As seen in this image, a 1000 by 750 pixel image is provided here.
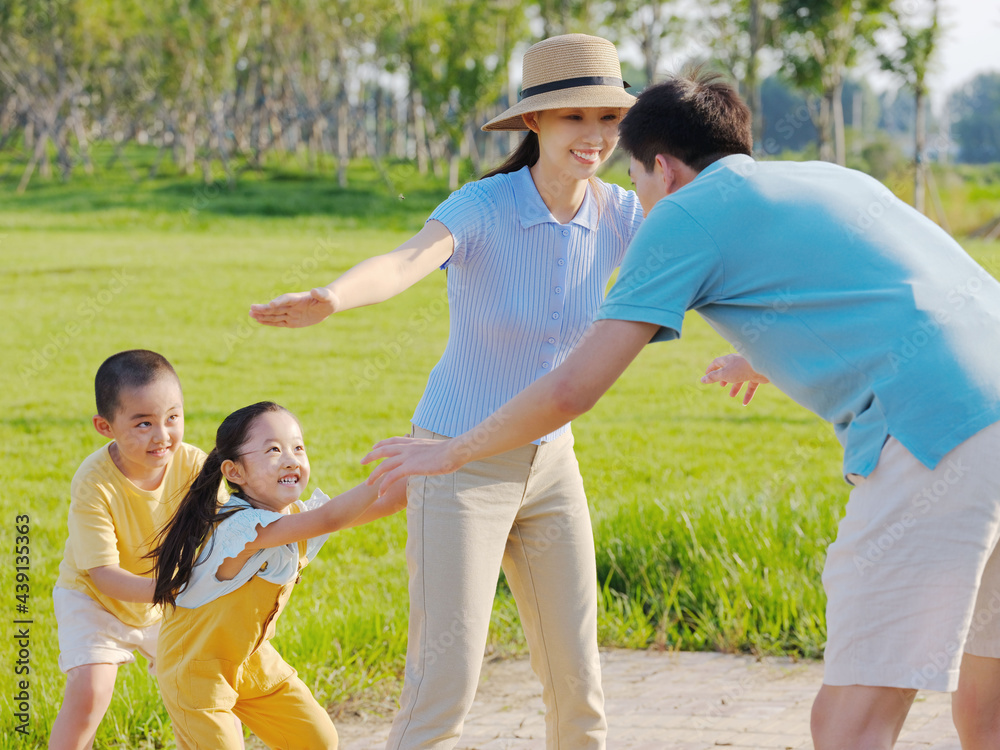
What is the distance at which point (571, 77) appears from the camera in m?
2.75

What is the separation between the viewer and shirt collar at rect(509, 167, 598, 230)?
270 centimetres

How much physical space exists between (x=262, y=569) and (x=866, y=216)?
167 cm

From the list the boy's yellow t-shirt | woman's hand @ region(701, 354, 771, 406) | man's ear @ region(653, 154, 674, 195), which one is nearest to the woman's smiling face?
man's ear @ region(653, 154, 674, 195)

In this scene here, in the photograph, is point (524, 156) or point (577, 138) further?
point (524, 156)

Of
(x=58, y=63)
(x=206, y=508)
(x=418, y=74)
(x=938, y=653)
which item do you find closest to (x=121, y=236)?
(x=418, y=74)

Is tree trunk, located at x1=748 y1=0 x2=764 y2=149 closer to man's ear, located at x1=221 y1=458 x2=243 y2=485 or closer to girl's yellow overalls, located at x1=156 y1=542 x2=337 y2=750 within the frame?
man's ear, located at x1=221 y1=458 x2=243 y2=485

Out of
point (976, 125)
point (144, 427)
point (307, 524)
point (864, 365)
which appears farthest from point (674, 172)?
point (976, 125)

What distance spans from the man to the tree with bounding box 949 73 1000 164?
8956 cm

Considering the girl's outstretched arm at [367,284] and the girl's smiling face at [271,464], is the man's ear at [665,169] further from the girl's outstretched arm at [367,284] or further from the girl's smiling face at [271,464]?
the girl's smiling face at [271,464]

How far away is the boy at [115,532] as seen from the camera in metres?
2.78

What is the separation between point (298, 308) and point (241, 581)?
77cm

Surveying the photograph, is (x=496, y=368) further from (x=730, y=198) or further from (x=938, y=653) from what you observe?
(x=938, y=653)

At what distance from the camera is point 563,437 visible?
2771 mm

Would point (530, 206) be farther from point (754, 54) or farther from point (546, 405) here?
point (754, 54)
